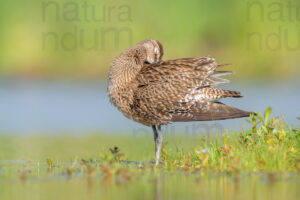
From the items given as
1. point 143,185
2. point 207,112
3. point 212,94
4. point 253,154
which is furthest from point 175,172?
point 212,94

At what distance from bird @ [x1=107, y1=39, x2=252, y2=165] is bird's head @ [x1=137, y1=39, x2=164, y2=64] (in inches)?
23.1

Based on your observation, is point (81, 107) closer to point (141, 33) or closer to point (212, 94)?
point (141, 33)

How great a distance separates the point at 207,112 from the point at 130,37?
34.4 feet

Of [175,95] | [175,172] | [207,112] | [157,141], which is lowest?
[175,172]

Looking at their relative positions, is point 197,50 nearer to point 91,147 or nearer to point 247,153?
point 91,147

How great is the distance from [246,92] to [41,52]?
250 inches

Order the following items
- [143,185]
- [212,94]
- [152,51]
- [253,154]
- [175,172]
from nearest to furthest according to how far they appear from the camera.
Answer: [143,185] < [253,154] < [175,172] < [212,94] < [152,51]

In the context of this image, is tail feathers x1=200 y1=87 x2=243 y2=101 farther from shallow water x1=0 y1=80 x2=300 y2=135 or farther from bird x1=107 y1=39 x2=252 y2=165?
shallow water x1=0 y1=80 x2=300 y2=135

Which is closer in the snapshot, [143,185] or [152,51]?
[143,185]

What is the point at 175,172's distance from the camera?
8.90m

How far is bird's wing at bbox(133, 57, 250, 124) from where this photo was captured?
10070 millimetres

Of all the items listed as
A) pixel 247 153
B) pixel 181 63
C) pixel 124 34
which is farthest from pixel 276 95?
pixel 247 153

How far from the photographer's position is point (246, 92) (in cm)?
1798

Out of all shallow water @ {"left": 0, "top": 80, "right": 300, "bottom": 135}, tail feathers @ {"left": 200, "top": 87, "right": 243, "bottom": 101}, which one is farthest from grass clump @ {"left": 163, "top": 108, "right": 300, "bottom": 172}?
shallow water @ {"left": 0, "top": 80, "right": 300, "bottom": 135}
